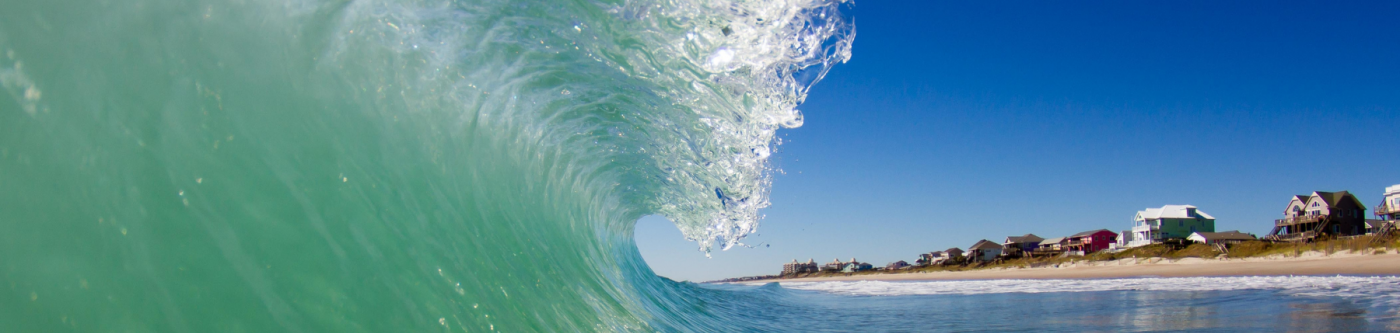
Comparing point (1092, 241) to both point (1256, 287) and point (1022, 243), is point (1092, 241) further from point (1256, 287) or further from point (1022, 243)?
point (1256, 287)

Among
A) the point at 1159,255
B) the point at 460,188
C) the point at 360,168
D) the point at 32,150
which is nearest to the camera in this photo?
the point at 32,150

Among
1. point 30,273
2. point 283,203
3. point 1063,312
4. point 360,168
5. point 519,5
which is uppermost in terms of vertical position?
point 519,5

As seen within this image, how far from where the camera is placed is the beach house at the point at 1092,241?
5522 centimetres

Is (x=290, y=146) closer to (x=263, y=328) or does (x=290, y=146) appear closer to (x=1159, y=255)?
(x=263, y=328)

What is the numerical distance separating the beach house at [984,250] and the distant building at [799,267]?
3271cm

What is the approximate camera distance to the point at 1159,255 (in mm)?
37469

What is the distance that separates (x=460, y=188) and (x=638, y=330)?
1762 mm

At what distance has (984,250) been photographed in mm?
63656

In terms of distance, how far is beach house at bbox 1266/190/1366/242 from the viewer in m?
42.4

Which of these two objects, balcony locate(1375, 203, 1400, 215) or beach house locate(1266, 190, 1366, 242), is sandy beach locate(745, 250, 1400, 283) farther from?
balcony locate(1375, 203, 1400, 215)

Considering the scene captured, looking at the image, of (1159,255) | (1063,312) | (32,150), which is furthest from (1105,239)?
(32,150)

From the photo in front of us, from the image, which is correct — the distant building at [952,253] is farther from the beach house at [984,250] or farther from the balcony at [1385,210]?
the balcony at [1385,210]

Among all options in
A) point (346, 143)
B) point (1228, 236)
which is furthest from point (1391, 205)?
point (346, 143)

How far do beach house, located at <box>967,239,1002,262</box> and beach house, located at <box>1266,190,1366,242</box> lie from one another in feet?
70.6
